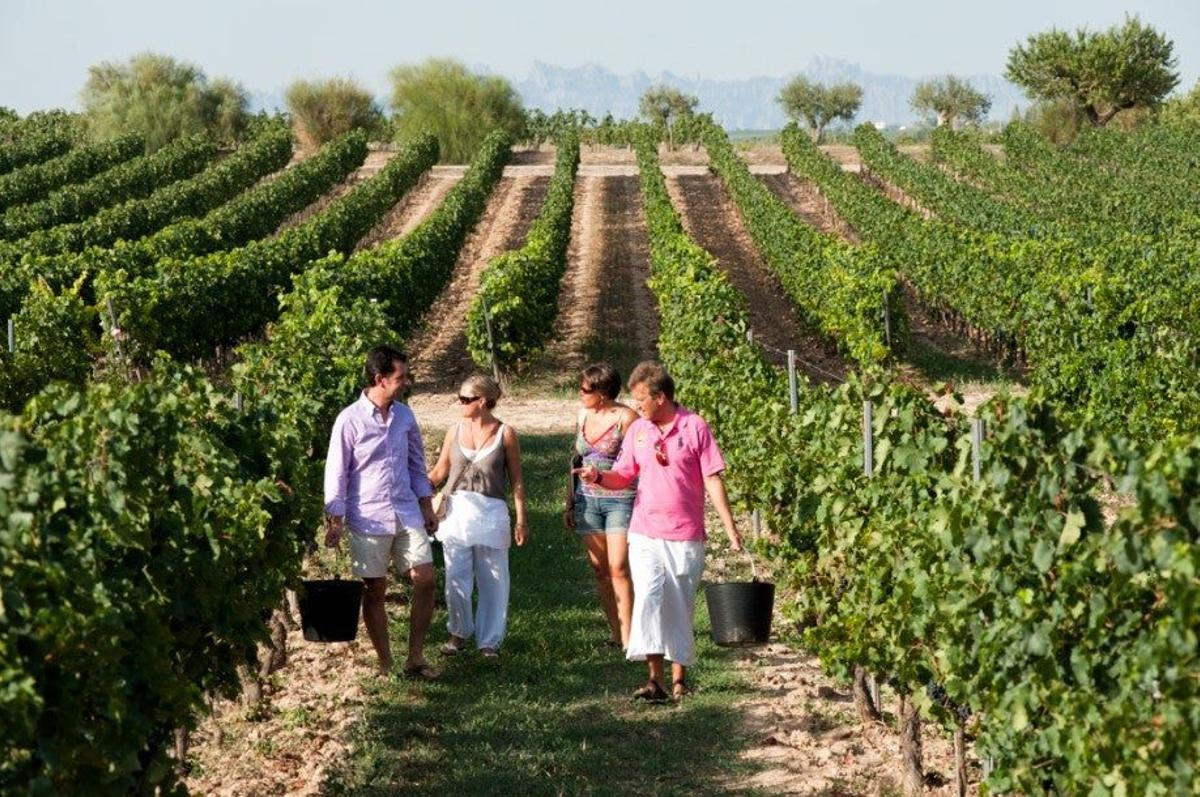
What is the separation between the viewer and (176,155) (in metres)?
54.8

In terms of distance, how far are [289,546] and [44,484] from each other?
10.5 feet

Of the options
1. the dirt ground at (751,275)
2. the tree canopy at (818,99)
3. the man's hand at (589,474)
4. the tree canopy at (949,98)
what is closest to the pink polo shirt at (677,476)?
the man's hand at (589,474)

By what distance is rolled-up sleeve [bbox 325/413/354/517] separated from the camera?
28.8 ft

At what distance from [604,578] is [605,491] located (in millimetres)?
591

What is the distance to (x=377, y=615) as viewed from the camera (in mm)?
9055

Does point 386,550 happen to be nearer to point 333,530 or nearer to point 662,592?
point 333,530

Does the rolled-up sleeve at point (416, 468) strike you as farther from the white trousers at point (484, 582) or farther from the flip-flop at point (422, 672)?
the flip-flop at point (422, 672)

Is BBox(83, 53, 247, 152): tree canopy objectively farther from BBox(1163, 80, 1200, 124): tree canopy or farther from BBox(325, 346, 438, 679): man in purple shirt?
BBox(325, 346, 438, 679): man in purple shirt

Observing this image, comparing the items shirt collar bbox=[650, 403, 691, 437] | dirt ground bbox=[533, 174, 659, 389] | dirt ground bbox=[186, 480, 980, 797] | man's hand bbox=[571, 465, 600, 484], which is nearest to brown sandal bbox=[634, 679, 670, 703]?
dirt ground bbox=[186, 480, 980, 797]

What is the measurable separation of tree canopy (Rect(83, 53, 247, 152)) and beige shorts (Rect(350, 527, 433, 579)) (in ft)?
191

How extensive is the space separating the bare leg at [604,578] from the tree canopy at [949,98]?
103528 millimetres

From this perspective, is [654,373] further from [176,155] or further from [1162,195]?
[176,155]

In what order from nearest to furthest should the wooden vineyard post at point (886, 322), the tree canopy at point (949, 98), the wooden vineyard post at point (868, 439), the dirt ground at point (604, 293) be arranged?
the wooden vineyard post at point (868, 439), the wooden vineyard post at point (886, 322), the dirt ground at point (604, 293), the tree canopy at point (949, 98)

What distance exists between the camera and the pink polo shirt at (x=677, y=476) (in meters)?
8.60
